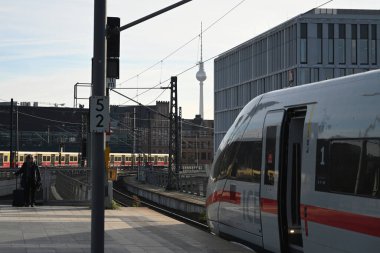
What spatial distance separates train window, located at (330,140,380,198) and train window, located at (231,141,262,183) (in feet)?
8.15

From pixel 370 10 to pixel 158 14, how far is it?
218 feet

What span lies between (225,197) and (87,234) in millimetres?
3223

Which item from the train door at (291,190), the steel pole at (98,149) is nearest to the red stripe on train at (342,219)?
the train door at (291,190)

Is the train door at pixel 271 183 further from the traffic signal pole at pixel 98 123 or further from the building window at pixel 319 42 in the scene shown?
the building window at pixel 319 42

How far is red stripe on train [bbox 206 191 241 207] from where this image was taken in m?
11.1

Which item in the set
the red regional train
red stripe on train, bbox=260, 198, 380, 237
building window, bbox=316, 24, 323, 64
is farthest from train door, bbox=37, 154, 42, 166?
red stripe on train, bbox=260, 198, 380, 237

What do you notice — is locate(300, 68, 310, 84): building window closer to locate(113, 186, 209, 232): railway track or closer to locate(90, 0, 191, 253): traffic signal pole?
locate(113, 186, 209, 232): railway track

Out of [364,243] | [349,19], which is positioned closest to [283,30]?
[349,19]

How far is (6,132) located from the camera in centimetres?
9812

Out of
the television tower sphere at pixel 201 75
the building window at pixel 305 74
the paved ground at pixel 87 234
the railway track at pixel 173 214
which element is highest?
the television tower sphere at pixel 201 75

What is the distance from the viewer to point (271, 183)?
9656 mm

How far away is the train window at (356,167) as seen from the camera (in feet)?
23.0

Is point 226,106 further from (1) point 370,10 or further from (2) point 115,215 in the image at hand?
(2) point 115,215

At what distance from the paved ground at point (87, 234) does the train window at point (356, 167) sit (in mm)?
4095
